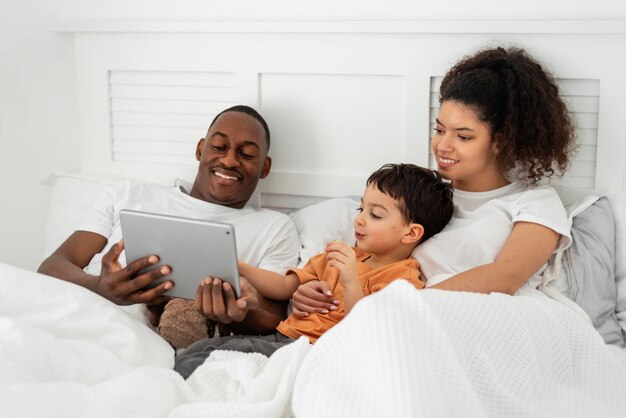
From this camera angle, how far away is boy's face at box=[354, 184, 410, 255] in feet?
6.13

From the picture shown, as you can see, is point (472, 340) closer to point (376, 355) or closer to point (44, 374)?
point (376, 355)

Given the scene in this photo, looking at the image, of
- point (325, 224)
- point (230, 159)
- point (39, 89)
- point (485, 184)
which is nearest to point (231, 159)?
point (230, 159)

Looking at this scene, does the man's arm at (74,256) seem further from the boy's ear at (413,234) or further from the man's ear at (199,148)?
the boy's ear at (413,234)

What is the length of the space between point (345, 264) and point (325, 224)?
0.42 m

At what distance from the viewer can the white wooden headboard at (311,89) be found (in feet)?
6.84

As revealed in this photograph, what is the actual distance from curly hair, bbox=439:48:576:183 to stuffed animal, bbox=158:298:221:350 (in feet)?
2.47

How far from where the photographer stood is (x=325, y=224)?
216 cm

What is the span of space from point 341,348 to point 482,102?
2.77ft

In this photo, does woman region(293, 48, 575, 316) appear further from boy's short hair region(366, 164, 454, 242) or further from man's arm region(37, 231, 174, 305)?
man's arm region(37, 231, 174, 305)

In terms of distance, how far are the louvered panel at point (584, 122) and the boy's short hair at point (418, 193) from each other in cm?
39

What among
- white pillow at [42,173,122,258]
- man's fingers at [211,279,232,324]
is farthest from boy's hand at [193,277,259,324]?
white pillow at [42,173,122,258]

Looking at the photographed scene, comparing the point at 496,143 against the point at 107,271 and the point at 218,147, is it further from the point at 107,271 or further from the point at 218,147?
the point at 107,271

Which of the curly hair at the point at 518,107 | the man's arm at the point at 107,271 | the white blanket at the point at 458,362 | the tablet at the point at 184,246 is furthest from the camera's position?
the curly hair at the point at 518,107

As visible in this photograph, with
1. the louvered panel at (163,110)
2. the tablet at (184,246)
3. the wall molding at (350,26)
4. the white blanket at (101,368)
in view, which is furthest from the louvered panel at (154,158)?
the white blanket at (101,368)
